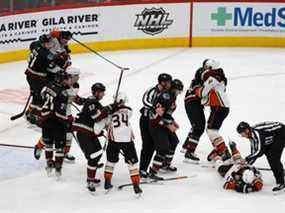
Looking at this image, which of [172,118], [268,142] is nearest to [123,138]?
[172,118]

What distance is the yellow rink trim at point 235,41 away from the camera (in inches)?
669

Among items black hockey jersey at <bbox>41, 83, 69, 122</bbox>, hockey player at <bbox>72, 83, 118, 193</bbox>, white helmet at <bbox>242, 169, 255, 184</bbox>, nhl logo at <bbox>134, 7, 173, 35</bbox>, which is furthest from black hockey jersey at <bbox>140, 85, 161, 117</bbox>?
nhl logo at <bbox>134, 7, 173, 35</bbox>

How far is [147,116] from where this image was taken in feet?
24.2

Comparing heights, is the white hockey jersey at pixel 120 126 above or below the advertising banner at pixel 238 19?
above

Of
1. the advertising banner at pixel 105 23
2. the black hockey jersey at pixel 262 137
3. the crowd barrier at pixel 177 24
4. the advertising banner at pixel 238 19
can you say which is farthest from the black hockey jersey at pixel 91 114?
the advertising banner at pixel 238 19

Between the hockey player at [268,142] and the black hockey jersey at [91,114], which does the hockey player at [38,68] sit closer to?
the black hockey jersey at [91,114]

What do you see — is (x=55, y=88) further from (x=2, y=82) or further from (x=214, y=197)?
(x=2, y=82)

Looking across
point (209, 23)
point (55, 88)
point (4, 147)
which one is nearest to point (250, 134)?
point (55, 88)

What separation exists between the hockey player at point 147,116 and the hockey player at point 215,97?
2.19ft

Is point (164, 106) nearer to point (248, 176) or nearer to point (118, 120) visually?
point (118, 120)

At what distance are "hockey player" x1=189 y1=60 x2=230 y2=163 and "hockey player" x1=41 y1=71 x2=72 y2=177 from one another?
1625 millimetres

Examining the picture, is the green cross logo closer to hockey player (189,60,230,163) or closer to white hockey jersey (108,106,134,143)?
hockey player (189,60,230,163)

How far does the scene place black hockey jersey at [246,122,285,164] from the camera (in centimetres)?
692

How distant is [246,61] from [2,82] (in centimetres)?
565
